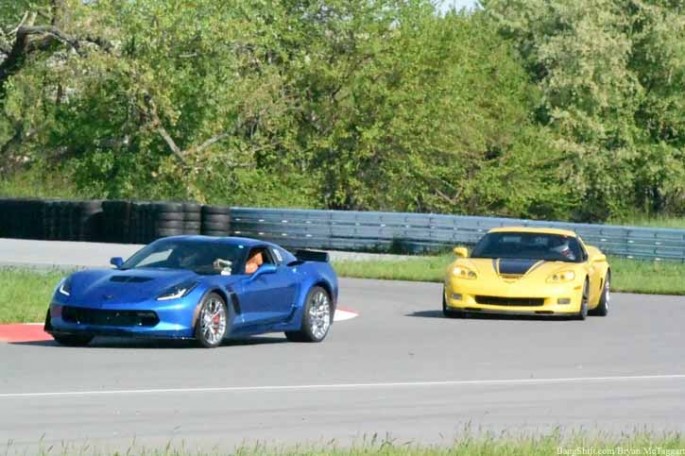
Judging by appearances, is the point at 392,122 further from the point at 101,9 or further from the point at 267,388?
the point at 267,388

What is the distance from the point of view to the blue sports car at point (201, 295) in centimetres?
1571

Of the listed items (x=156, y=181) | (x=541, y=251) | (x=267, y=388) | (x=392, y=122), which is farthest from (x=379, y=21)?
(x=267, y=388)

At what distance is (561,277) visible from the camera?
21297 mm

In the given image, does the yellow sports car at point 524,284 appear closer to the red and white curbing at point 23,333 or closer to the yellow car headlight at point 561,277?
the yellow car headlight at point 561,277

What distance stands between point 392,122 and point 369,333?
113 ft

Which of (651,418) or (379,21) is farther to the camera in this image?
(379,21)

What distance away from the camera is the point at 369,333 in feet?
61.8

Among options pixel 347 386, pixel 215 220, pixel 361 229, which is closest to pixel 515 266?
pixel 347 386

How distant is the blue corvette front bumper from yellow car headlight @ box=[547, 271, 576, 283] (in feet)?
22.3

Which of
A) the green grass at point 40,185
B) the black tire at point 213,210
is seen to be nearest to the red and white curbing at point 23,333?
the black tire at point 213,210

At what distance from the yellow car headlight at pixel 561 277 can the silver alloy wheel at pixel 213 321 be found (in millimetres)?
6222

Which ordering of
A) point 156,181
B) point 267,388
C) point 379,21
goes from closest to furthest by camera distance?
point 267,388
point 156,181
point 379,21

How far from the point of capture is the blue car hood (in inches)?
619

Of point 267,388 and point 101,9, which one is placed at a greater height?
point 101,9
